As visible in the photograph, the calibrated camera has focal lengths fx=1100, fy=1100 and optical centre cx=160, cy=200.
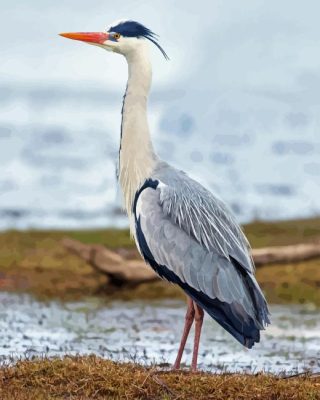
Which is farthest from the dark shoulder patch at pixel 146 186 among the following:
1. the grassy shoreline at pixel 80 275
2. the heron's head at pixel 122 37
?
the grassy shoreline at pixel 80 275

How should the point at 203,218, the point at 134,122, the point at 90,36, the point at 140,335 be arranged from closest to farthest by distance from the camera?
the point at 203,218 → the point at 134,122 → the point at 90,36 → the point at 140,335

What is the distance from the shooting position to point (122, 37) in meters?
9.70

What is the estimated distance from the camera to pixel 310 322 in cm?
1410

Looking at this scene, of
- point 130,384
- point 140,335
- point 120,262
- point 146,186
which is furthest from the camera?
point 120,262

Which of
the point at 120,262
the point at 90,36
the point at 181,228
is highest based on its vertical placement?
the point at 90,36

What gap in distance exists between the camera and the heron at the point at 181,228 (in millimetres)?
Result: 8656

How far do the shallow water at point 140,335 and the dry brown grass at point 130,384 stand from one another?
102 centimetres

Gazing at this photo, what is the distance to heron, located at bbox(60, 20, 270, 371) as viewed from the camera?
8.66 meters

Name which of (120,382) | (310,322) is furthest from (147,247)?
(310,322)

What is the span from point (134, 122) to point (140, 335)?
3409 mm

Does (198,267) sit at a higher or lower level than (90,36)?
lower

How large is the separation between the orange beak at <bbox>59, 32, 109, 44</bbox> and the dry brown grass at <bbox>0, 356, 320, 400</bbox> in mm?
3069

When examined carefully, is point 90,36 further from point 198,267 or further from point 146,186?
point 198,267

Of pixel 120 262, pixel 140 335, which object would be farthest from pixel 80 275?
pixel 140 335
